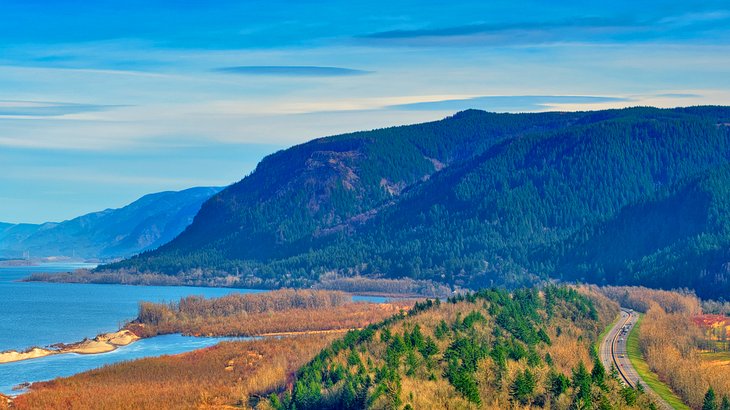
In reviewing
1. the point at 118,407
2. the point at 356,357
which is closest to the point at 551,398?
the point at 356,357

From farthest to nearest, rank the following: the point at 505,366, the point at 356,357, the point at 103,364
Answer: the point at 103,364, the point at 356,357, the point at 505,366

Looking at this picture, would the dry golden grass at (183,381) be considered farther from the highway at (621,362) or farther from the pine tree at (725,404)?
the pine tree at (725,404)

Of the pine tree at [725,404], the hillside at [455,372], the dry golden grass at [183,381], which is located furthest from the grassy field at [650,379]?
the dry golden grass at [183,381]

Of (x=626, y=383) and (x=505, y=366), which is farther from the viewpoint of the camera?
(x=626, y=383)

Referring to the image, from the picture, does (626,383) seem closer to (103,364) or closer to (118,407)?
(118,407)

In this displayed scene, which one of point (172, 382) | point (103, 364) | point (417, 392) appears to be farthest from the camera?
point (103, 364)

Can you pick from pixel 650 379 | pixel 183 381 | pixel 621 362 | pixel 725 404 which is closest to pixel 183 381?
pixel 183 381
